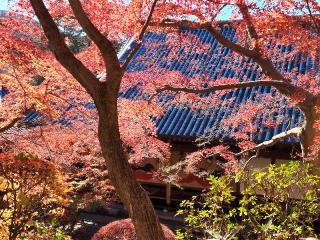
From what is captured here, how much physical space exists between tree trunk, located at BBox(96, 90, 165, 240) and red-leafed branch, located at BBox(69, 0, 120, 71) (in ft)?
0.98

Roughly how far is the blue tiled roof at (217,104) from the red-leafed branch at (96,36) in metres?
4.67

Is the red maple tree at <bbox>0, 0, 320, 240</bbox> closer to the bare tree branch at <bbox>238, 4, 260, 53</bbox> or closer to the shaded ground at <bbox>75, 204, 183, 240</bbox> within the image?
the bare tree branch at <bbox>238, 4, 260, 53</bbox>

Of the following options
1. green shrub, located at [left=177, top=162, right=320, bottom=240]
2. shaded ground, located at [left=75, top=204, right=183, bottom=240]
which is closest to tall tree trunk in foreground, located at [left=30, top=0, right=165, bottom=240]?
green shrub, located at [left=177, top=162, right=320, bottom=240]

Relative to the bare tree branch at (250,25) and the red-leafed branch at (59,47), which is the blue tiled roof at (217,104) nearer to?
the bare tree branch at (250,25)

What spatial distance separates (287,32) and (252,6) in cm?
89

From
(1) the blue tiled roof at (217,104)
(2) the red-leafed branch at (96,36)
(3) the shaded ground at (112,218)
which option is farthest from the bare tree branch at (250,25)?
(3) the shaded ground at (112,218)

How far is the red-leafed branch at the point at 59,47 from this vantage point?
401 cm

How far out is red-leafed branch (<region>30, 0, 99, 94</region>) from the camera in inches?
158

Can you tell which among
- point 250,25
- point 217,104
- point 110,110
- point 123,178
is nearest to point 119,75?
point 110,110

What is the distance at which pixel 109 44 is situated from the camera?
4016 millimetres

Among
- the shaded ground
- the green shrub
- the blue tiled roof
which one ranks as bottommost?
the shaded ground

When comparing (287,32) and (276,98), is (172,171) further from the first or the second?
(287,32)

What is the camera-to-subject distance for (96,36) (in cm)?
397

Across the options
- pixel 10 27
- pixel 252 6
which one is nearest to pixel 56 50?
pixel 10 27
